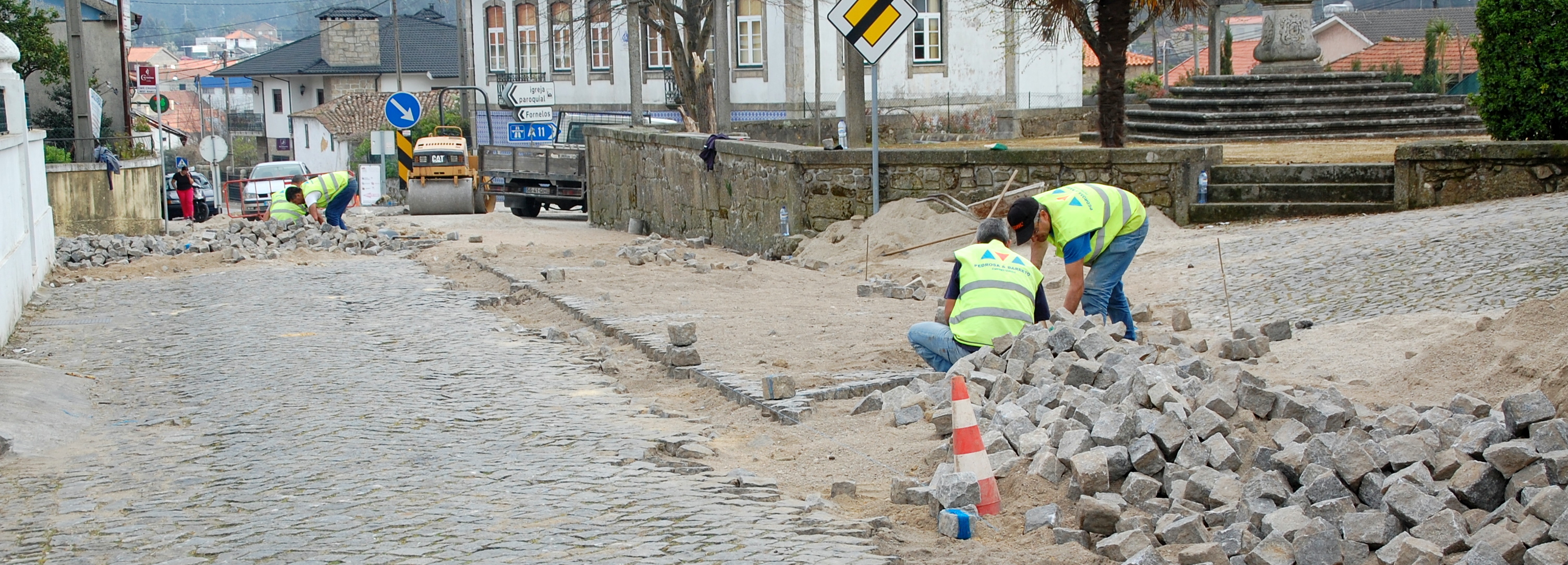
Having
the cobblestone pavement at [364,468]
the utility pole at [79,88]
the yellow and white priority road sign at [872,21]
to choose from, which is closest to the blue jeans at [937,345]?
the cobblestone pavement at [364,468]

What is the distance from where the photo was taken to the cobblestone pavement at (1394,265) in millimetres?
8742

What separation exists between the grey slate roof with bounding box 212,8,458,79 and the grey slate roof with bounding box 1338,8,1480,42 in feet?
130

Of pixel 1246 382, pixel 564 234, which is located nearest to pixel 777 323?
pixel 1246 382

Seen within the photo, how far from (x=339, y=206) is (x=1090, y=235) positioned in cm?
1419

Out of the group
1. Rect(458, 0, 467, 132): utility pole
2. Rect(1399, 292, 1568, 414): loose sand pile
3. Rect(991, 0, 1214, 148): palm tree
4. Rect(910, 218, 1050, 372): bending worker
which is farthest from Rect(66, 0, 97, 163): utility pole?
Rect(1399, 292, 1568, 414): loose sand pile

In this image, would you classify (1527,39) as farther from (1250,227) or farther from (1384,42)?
(1384,42)

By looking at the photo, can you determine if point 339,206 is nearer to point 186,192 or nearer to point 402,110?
point 402,110

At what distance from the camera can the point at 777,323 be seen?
1021cm

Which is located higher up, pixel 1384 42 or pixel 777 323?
pixel 1384 42

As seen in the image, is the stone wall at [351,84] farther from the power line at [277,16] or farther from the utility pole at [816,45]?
the utility pole at [816,45]

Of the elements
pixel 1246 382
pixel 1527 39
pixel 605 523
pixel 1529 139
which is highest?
pixel 1527 39

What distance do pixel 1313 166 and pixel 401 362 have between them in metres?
9.12

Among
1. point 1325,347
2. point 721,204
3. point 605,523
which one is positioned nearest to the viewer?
point 605,523

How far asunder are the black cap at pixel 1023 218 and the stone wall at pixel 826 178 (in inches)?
244
